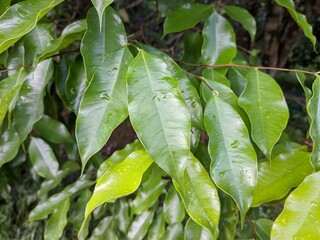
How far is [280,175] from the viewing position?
56 cm

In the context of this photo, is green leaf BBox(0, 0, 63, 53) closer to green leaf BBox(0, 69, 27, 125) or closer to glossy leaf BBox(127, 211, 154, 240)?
green leaf BBox(0, 69, 27, 125)

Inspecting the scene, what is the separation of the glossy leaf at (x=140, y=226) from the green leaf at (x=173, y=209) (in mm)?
98

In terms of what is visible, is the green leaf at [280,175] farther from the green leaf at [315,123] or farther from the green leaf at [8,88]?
the green leaf at [8,88]

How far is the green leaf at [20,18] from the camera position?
0.44m

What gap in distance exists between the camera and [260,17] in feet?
6.04

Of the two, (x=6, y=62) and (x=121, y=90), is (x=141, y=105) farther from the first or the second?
(x=6, y=62)

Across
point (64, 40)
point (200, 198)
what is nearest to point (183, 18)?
point (64, 40)

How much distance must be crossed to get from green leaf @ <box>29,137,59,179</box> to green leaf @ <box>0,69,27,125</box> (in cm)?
30

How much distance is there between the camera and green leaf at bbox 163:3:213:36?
0.76m

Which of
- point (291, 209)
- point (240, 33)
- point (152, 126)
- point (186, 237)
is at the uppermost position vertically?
point (152, 126)

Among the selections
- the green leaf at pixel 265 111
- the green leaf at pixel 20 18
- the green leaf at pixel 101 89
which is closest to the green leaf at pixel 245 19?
the green leaf at pixel 265 111

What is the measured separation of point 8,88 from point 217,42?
1.44ft

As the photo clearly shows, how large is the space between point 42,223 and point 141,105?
171 cm

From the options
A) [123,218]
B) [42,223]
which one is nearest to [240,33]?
[123,218]
